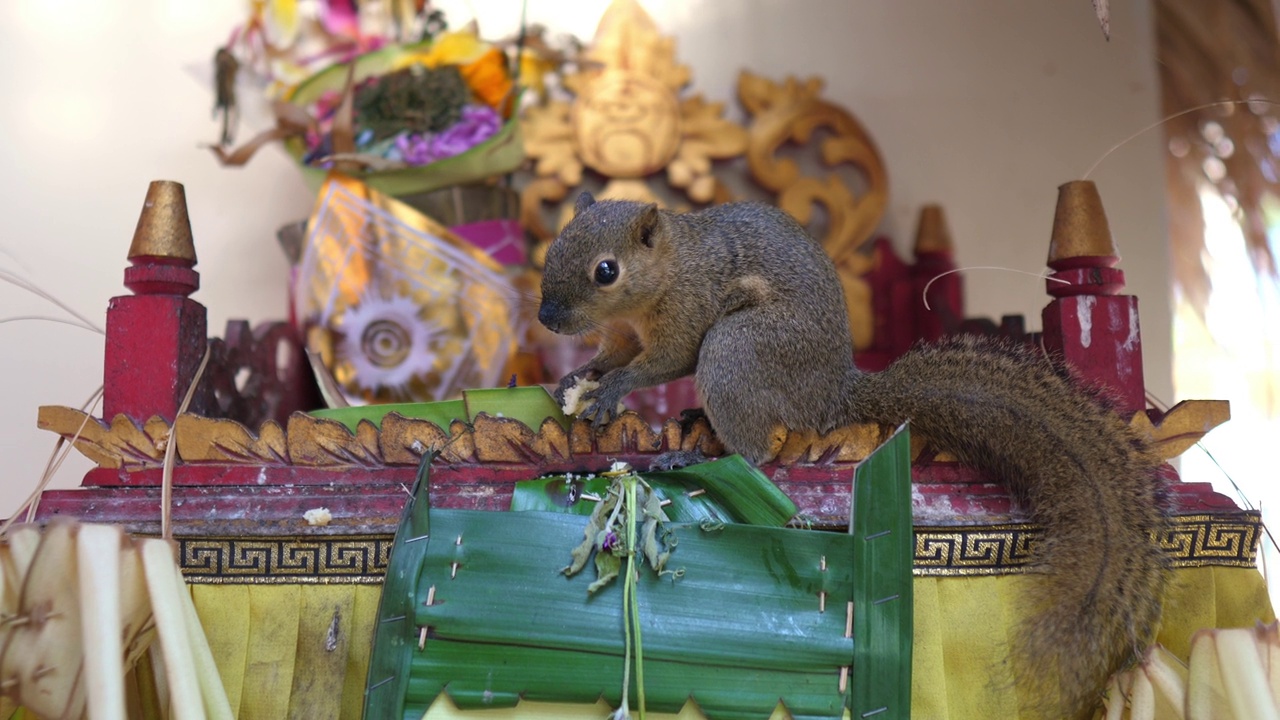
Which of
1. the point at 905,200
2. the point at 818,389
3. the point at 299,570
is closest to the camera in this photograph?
the point at 299,570

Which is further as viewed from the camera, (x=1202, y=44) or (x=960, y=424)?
(x=1202, y=44)

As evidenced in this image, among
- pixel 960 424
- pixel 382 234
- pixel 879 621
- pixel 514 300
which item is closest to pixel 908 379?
pixel 960 424

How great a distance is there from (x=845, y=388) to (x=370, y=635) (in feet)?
1.51

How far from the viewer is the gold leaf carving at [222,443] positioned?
81 centimetres

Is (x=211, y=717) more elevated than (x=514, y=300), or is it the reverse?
(x=514, y=300)

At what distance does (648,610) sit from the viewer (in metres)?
0.68

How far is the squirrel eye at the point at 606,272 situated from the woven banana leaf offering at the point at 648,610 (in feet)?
0.96

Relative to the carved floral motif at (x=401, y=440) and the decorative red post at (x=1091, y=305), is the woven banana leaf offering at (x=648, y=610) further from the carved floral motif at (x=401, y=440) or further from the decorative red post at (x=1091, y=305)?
the decorative red post at (x=1091, y=305)

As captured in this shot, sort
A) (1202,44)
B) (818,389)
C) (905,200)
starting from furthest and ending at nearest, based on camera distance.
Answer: (905,200) < (1202,44) < (818,389)

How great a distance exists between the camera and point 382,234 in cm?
133

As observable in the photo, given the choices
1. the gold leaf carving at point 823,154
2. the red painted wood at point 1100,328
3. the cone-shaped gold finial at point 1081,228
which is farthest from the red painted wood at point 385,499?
the gold leaf carving at point 823,154

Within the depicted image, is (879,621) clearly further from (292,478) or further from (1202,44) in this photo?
(1202,44)

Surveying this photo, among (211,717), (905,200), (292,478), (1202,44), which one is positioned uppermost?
(1202,44)

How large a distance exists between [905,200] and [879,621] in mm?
1059
